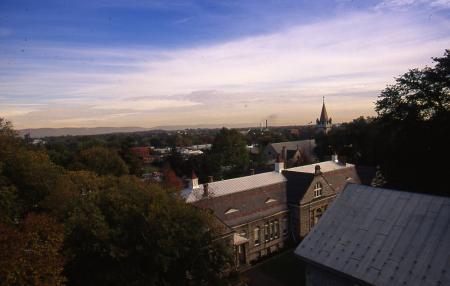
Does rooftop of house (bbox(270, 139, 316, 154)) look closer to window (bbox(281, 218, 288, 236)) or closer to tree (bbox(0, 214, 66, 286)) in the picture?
window (bbox(281, 218, 288, 236))

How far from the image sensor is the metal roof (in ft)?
97.6

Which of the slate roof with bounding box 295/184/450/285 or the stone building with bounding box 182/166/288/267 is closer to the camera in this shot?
the slate roof with bounding box 295/184/450/285

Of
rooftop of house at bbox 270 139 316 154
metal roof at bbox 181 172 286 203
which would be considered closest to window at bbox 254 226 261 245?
metal roof at bbox 181 172 286 203

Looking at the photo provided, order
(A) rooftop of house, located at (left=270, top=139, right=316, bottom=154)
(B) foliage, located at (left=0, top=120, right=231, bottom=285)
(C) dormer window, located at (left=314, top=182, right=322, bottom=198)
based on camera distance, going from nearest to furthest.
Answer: (B) foliage, located at (left=0, top=120, right=231, bottom=285), (C) dormer window, located at (left=314, top=182, right=322, bottom=198), (A) rooftop of house, located at (left=270, top=139, right=316, bottom=154)

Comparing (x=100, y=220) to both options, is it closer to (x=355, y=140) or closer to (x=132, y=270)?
(x=132, y=270)

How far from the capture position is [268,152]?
93.1 m

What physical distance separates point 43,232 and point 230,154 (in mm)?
44250

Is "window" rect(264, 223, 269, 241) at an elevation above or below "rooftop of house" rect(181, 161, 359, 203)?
below

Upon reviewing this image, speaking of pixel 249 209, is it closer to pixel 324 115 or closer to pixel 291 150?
pixel 291 150

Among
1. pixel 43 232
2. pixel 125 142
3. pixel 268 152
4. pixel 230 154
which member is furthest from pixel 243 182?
pixel 268 152

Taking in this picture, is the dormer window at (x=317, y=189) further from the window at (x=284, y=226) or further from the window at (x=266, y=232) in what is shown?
the window at (x=266, y=232)

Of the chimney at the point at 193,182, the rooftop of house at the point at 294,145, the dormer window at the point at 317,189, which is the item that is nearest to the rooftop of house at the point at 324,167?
the dormer window at the point at 317,189

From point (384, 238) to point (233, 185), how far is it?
17.5m

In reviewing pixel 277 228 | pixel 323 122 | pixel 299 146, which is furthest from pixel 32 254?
pixel 323 122
